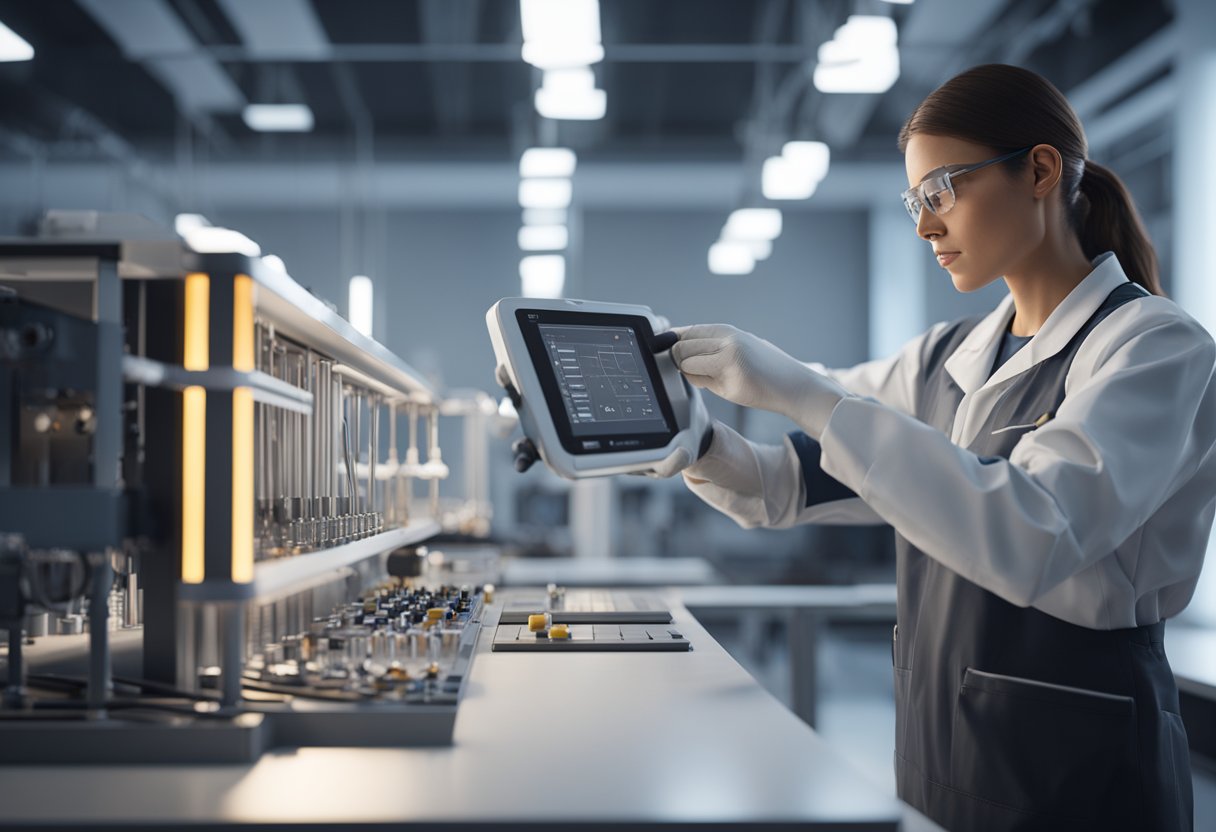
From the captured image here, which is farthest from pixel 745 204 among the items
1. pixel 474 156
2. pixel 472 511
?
pixel 472 511

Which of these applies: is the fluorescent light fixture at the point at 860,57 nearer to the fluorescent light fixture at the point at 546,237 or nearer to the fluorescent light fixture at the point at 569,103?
the fluorescent light fixture at the point at 569,103

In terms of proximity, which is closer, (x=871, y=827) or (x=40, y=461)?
(x=871, y=827)

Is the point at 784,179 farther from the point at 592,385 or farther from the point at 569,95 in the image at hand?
the point at 592,385

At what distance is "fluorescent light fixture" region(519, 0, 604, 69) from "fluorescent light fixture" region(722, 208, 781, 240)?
256 cm

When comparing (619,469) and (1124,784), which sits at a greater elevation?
(619,469)

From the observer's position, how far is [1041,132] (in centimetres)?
148

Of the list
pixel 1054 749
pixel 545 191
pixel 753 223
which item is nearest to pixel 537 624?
pixel 1054 749

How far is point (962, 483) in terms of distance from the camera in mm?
1240

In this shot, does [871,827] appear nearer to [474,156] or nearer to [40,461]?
[40,461]

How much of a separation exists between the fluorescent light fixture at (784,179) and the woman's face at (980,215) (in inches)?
137

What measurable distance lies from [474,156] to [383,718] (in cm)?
666

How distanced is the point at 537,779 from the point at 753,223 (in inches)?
208

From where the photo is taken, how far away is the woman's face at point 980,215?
1.49m

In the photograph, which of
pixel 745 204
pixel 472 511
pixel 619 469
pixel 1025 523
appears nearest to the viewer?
pixel 1025 523
